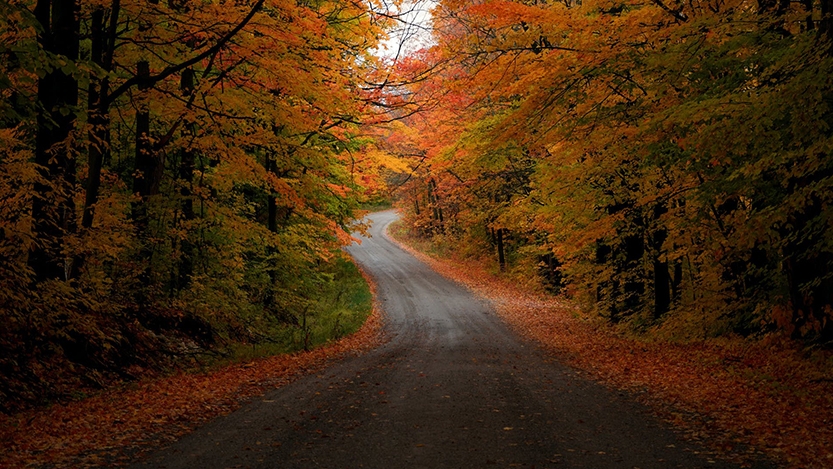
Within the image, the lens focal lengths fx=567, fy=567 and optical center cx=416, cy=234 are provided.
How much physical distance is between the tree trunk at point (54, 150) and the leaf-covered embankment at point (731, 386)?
954 cm

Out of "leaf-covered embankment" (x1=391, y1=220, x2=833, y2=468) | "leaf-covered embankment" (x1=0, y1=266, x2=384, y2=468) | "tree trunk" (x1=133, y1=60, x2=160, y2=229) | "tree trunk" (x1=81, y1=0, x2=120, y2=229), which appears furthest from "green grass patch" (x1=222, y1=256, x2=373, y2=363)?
"leaf-covered embankment" (x1=391, y1=220, x2=833, y2=468)

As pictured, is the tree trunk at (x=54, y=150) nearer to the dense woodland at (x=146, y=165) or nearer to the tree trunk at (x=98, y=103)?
the dense woodland at (x=146, y=165)

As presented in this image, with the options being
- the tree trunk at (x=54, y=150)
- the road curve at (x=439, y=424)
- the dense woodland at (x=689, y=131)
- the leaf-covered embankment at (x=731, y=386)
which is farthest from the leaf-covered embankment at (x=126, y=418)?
the dense woodland at (x=689, y=131)

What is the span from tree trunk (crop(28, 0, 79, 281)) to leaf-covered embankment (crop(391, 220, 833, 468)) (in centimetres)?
954

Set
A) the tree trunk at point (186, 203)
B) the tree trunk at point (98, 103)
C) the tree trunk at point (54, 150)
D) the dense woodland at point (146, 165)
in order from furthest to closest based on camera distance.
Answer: the tree trunk at point (186, 203), the tree trunk at point (98, 103), the tree trunk at point (54, 150), the dense woodland at point (146, 165)

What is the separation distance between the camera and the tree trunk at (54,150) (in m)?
8.82

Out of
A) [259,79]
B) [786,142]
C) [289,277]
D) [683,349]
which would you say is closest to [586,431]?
[786,142]

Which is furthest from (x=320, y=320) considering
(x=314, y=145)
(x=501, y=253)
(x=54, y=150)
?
(x=501, y=253)

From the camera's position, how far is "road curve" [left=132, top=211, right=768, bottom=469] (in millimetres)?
5941

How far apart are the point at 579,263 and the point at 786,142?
1350 centimetres

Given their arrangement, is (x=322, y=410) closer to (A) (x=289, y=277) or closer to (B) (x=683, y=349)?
(B) (x=683, y=349)

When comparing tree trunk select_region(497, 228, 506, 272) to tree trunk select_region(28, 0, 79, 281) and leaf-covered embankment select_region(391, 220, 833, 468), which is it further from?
tree trunk select_region(28, 0, 79, 281)

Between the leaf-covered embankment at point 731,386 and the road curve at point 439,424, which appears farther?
the leaf-covered embankment at point 731,386

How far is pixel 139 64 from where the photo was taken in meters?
12.0
